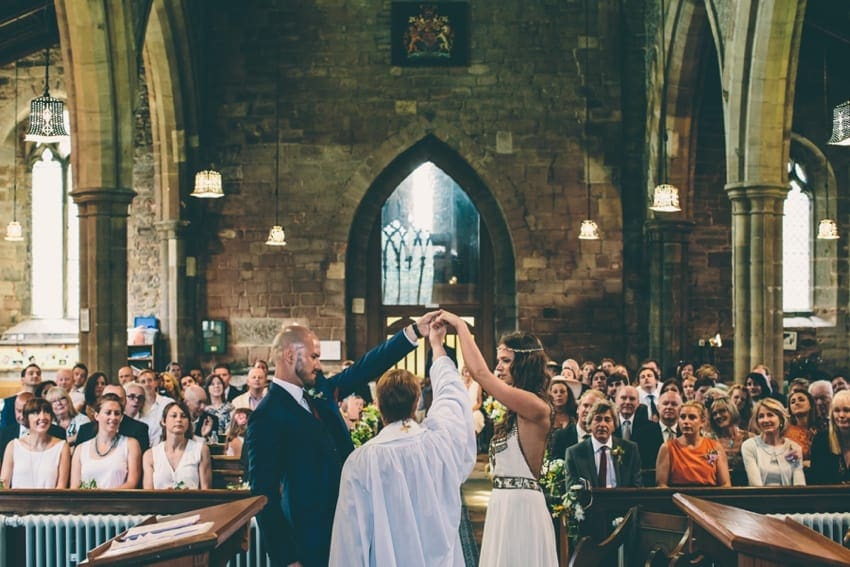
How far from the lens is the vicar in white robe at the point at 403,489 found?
394 centimetres

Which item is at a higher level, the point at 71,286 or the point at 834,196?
the point at 834,196

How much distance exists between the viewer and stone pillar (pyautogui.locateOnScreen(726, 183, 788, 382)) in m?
11.8

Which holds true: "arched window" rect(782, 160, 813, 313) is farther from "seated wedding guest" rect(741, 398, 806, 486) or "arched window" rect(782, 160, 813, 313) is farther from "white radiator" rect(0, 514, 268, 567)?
Answer: "white radiator" rect(0, 514, 268, 567)

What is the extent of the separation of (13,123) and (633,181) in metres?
10.3

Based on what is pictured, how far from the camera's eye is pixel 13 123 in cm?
1778

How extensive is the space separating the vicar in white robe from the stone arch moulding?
13651mm

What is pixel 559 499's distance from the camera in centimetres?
560

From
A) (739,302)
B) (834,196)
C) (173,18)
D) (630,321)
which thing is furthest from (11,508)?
(834,196)

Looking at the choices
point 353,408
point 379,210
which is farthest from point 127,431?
point 379,210

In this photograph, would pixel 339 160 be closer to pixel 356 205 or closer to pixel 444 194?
pixel 356 205

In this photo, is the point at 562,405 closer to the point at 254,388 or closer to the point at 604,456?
the point at 604,456

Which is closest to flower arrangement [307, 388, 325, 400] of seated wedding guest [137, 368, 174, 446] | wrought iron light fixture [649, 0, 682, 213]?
seated wedding guest [137, 368, 174, 446]

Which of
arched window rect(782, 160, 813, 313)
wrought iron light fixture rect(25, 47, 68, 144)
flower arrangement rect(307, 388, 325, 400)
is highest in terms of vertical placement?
wrought iron light fixture rect(25, 47, 68, 144)

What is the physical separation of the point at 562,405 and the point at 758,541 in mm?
4534
